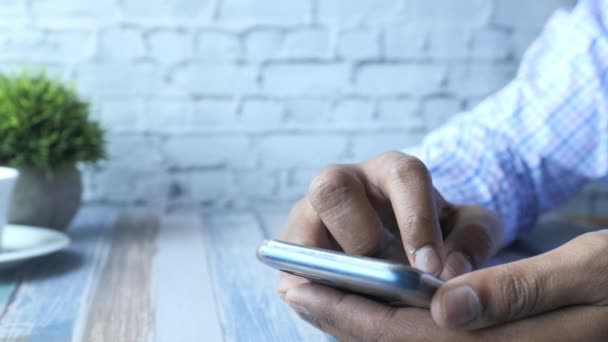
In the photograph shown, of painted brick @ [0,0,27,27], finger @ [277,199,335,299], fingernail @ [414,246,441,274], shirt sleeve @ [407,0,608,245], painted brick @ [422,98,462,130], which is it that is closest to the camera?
fingernail @ [414,246,441,274]

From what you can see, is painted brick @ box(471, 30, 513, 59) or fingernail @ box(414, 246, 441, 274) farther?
painted brick @ box(471, 30, 513, 59)

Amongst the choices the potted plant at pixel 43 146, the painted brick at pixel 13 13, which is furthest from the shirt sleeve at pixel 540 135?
the painted brick at pixel 13 13

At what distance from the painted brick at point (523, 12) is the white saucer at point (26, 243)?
101 cm

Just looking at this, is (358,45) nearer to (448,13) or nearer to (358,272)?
(448,13)

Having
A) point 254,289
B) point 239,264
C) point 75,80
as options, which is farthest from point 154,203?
point 254,289

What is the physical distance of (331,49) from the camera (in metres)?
1.42

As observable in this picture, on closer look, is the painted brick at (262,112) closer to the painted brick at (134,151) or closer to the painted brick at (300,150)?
the painted brick at (300,150)

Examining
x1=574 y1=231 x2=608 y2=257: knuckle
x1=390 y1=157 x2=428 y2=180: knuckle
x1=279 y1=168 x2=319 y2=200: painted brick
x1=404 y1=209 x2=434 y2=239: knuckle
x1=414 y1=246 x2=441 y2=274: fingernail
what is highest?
x1=390 y1=157 x2=428 y2=180: knuckle

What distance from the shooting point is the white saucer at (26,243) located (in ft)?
2.69

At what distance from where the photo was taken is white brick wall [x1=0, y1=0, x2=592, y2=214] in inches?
52.2

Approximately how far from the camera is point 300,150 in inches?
56.9

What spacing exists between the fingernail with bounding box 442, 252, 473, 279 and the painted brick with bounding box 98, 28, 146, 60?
884mm

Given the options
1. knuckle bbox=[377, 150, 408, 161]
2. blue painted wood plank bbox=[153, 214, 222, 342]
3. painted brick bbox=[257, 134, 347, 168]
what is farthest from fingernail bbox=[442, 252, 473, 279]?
painted brick bbox=[257, 134, 347, 168]

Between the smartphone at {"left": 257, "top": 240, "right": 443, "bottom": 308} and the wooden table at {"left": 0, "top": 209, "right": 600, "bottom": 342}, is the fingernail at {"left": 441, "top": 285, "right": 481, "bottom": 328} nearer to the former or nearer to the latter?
the smartphone at {"left": 257, "top": 240, "right": 443, "bottom": 308}
